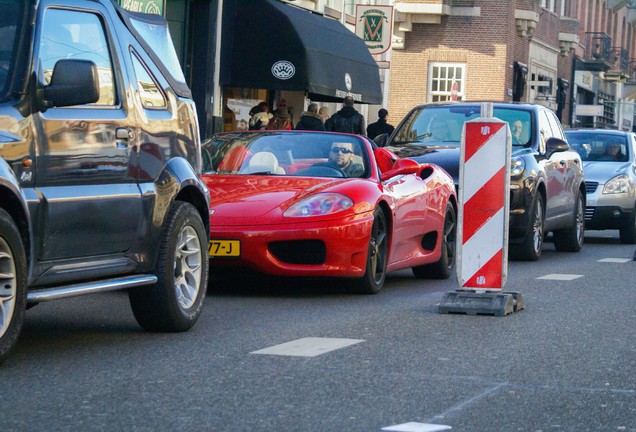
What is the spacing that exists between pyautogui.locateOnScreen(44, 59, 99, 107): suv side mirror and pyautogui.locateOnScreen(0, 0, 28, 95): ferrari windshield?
0.20m

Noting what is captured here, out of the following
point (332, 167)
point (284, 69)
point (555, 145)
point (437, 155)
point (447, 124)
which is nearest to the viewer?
point (332, 167)

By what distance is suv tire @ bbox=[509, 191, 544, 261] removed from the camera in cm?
1572

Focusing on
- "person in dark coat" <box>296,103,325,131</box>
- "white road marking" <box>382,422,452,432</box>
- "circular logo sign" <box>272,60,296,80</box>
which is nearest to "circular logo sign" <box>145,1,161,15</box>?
"person in dark coat" <box>296,103,325,131</box>

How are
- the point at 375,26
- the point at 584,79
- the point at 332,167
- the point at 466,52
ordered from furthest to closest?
the point at 584,79, the point at 466,52, the point at 375,26, the point at 332,167

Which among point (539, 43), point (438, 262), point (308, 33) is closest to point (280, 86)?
point (308, 33)

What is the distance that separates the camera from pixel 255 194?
10.8 metres

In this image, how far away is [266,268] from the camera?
10.5 m

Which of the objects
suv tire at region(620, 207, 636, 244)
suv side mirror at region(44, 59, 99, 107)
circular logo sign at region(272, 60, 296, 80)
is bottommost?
suv tire at region(620, 207, 636, 244)

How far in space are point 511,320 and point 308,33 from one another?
16877 mm

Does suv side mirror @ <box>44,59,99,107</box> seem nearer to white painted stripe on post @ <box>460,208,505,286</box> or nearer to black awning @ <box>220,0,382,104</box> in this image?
white painted stripe on post @ <box>460,208,505,286</box>

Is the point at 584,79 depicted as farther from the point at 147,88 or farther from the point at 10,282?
the point at 10,282

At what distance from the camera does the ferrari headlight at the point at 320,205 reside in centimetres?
1051

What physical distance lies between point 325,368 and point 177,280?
163 centimetres

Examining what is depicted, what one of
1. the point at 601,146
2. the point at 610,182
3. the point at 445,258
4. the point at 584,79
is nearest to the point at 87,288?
the point at 445,258
